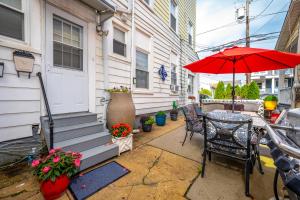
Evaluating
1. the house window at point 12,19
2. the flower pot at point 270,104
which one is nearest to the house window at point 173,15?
the flower pot at point 270,104

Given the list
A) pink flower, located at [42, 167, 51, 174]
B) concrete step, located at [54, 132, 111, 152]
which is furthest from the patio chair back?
pink flower, located at [42, 167, 51, 174]

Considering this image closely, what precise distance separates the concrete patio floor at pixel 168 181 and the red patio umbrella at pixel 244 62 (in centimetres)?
188

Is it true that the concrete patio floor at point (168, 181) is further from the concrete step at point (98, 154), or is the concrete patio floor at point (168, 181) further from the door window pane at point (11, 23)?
the door window pane at point (11, 23)

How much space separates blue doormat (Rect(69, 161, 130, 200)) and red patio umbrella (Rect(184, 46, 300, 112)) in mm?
2591

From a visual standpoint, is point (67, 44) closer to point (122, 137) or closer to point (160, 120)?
point (122, 137)

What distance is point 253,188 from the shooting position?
1879mm

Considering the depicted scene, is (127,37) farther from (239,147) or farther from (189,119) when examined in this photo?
(239,147)

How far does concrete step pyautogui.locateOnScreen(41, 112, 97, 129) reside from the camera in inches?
99.3

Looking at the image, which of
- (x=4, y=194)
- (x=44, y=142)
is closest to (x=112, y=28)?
(x=44, y=142)

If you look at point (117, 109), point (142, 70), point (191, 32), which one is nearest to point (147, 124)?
point (117, 109)

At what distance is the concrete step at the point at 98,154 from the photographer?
224cm

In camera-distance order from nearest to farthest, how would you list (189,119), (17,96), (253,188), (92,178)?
(253,188) < (92,178) < (17,96) < (189,119)

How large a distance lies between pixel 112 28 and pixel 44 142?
3.18 m

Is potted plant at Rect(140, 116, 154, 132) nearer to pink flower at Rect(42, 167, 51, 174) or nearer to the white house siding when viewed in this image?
the white house siding
